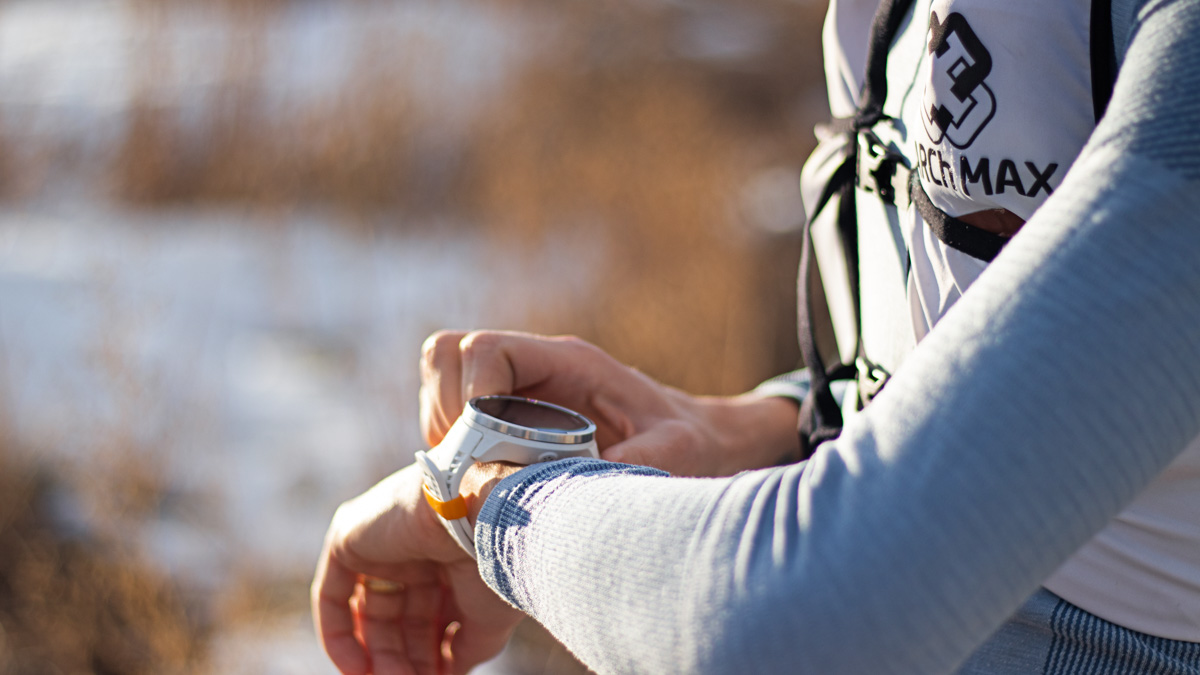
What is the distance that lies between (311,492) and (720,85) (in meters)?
4.65

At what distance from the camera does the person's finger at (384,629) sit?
3.46 ft

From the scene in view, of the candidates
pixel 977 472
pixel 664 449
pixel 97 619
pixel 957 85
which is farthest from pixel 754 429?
pixel 97 619

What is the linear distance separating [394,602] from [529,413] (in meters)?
0.33

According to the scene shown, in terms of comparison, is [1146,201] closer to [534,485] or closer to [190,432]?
[534,485]

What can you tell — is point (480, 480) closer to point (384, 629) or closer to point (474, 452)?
point (474, 452)

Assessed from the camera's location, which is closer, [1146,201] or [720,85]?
[1146,201]

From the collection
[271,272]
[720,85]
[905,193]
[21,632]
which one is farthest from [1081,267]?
[720,85]

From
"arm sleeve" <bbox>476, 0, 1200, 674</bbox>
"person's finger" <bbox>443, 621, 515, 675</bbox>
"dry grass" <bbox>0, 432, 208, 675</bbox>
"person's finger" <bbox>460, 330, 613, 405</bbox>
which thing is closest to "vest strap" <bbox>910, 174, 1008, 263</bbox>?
"arm sleeve" <bbox>476, 0, 1200, 674</bbox>

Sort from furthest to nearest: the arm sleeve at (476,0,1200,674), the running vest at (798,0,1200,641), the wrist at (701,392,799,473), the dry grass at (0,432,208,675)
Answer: the dry grass at (0,432,208,675), the wrist at (701,392,799,473), the running vest at (798,0,1200,641), the arm sleeve at (476,0,1200,674)

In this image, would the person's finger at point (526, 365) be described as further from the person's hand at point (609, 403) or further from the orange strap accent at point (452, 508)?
the orange strap accent at point (452, 508)

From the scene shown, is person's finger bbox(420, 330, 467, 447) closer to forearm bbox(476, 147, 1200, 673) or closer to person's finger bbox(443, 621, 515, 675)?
person's finger bbox(443, 621, 515, 675)

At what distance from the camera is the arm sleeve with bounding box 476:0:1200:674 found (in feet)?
1.40

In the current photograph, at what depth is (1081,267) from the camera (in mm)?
435

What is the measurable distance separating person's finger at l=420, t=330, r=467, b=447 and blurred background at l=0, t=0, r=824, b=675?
5.64 feet
